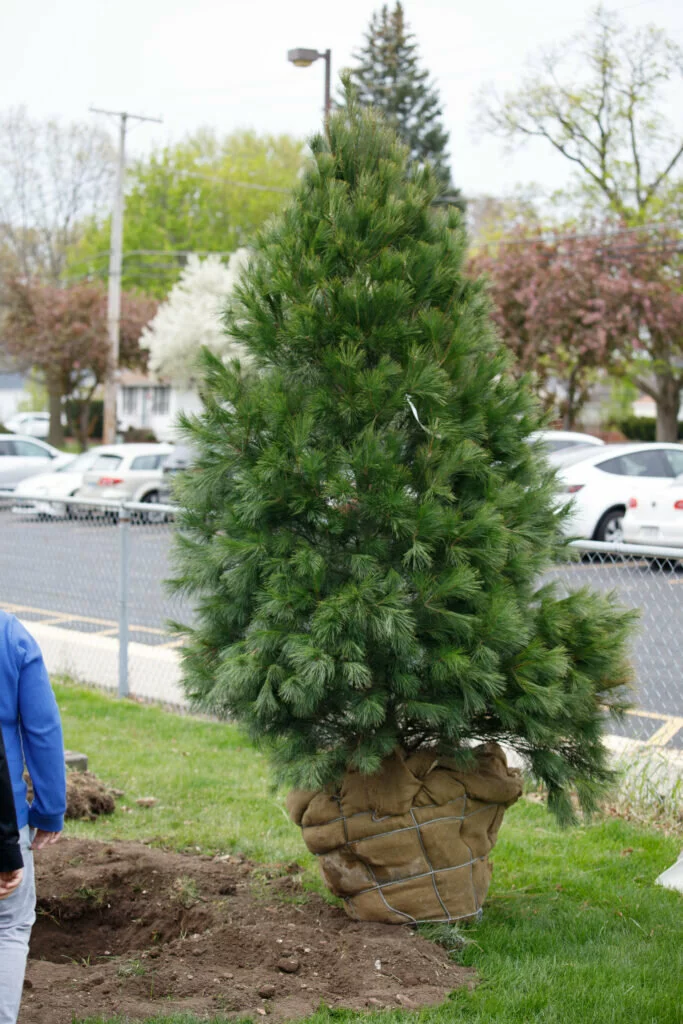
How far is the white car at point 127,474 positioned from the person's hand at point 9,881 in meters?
17.2

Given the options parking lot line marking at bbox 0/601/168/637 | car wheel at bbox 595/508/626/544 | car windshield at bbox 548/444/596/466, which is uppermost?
car windshield at bbox 548/444/596/466

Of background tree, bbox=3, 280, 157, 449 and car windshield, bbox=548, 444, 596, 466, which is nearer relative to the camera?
car windshield, bbox=548, 444, 596, 466

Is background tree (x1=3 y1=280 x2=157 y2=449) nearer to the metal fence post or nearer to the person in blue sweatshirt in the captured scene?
the metal fence post

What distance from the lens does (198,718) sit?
7.00 m

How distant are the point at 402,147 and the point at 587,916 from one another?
290 centimetres

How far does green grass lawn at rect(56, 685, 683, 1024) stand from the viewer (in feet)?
10.2

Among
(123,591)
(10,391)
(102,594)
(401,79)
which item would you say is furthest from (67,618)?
(10,391)

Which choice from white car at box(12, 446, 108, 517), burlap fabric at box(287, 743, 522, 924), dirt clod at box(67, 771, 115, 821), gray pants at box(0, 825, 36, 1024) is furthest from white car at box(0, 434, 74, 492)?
gray pants at box(0, 825, 36, 1024)

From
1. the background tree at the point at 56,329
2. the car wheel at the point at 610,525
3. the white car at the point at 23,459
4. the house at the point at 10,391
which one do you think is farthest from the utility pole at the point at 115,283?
the house at the point at 10,391

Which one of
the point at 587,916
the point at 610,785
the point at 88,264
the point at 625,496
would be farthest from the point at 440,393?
the point at 88,264

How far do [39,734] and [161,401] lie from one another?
5718cm

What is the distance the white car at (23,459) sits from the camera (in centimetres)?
2341

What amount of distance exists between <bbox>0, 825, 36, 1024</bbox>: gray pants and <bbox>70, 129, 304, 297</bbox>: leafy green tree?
175ft

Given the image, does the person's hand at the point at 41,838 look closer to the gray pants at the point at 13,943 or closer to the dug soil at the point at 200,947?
the gray pants at the point at 13,943
